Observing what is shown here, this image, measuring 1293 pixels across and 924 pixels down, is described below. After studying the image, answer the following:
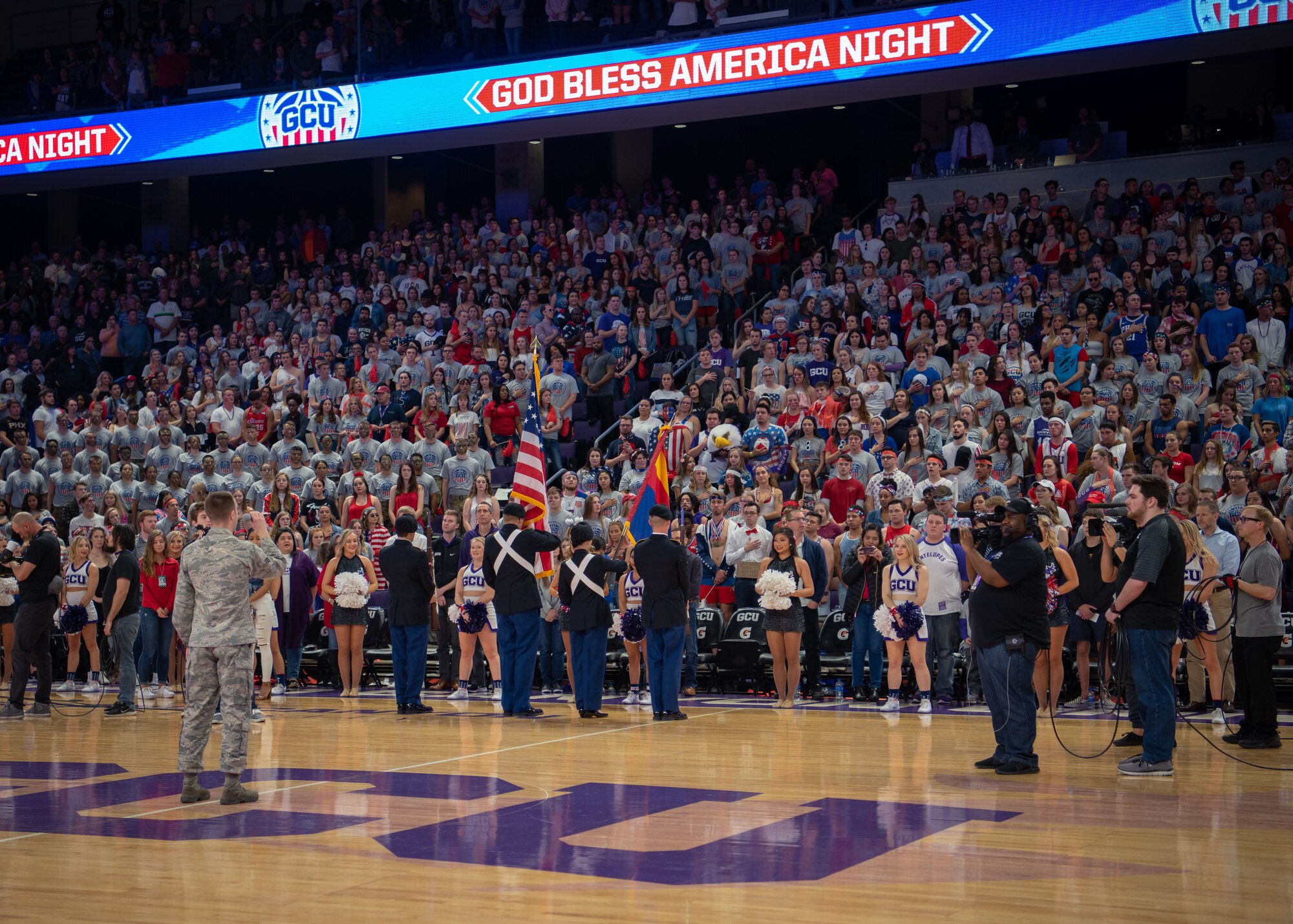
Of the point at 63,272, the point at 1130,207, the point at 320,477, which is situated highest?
the point at 63,272

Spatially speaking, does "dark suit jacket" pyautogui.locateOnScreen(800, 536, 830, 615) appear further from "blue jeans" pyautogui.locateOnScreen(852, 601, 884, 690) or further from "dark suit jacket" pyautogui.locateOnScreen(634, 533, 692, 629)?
"dark suit jacket" pyautogui.locateOnScreen(634, 533, 692, 629)

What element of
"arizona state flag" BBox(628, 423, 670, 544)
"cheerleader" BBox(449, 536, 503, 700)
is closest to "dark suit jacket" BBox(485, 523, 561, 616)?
"cheerleader" BBox(449, 536, 503, 700)

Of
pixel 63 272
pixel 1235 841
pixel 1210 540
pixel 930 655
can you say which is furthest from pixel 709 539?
pixel 63 272

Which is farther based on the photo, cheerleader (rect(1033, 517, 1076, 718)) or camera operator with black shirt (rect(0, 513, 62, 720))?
camera operator with black shirt (rect(0, 513, 62, 720))

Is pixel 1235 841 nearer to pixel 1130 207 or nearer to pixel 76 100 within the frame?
pixel 1130 207

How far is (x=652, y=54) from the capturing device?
22656 millimetres

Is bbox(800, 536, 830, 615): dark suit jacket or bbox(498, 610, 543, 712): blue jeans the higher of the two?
bbox(800, 536, 830, 615): dark suit jacket

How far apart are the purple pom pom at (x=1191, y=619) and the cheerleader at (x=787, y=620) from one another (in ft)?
11.1

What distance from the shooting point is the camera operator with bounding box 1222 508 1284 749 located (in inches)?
408

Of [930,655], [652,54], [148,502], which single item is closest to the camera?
[930,655]

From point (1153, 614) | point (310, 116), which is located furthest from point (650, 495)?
point (310, 116)

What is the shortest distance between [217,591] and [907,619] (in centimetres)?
689

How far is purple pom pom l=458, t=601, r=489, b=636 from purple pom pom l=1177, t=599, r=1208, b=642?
22.2 feet

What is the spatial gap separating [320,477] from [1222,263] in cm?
1216
